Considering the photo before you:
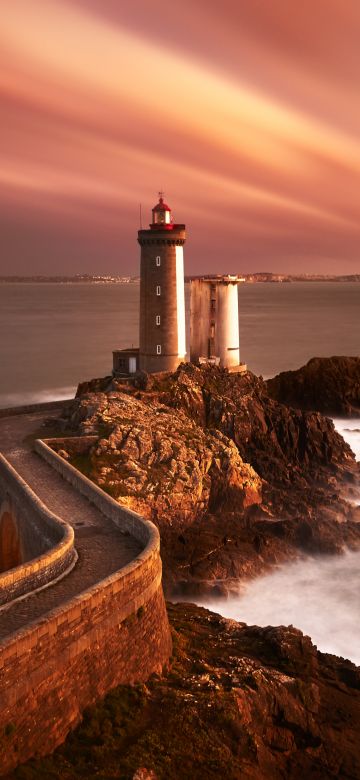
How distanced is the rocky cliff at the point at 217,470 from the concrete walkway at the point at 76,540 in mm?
2632

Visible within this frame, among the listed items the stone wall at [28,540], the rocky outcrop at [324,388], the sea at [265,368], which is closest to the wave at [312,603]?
the sea at [265,368]

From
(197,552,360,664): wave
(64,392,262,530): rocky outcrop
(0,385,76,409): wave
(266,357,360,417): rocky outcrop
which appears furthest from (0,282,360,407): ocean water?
(197,552,360,664): wave

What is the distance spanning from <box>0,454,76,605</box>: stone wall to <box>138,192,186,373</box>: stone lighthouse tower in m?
18.8

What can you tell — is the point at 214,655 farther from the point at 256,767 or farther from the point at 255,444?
the point at 255,444

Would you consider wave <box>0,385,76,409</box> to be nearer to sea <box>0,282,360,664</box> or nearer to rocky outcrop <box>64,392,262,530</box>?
→ sea <box>0,282,360,664</box>

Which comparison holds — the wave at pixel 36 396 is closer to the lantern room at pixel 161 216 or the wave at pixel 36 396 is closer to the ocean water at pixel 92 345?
the ocean water at pixel 92 345

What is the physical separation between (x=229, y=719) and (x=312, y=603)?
12.1 metres

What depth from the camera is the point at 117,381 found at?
41.2 metres

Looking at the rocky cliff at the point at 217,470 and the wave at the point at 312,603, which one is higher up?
the rocky cliff at the point at 217,470

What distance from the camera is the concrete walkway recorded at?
47.5 feet

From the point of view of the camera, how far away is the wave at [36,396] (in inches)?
2461

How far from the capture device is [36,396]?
215ft

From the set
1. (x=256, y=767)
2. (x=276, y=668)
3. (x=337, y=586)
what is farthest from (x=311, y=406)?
(x=256, y=767)

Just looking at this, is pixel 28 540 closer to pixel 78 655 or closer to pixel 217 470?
pixel 78 655
